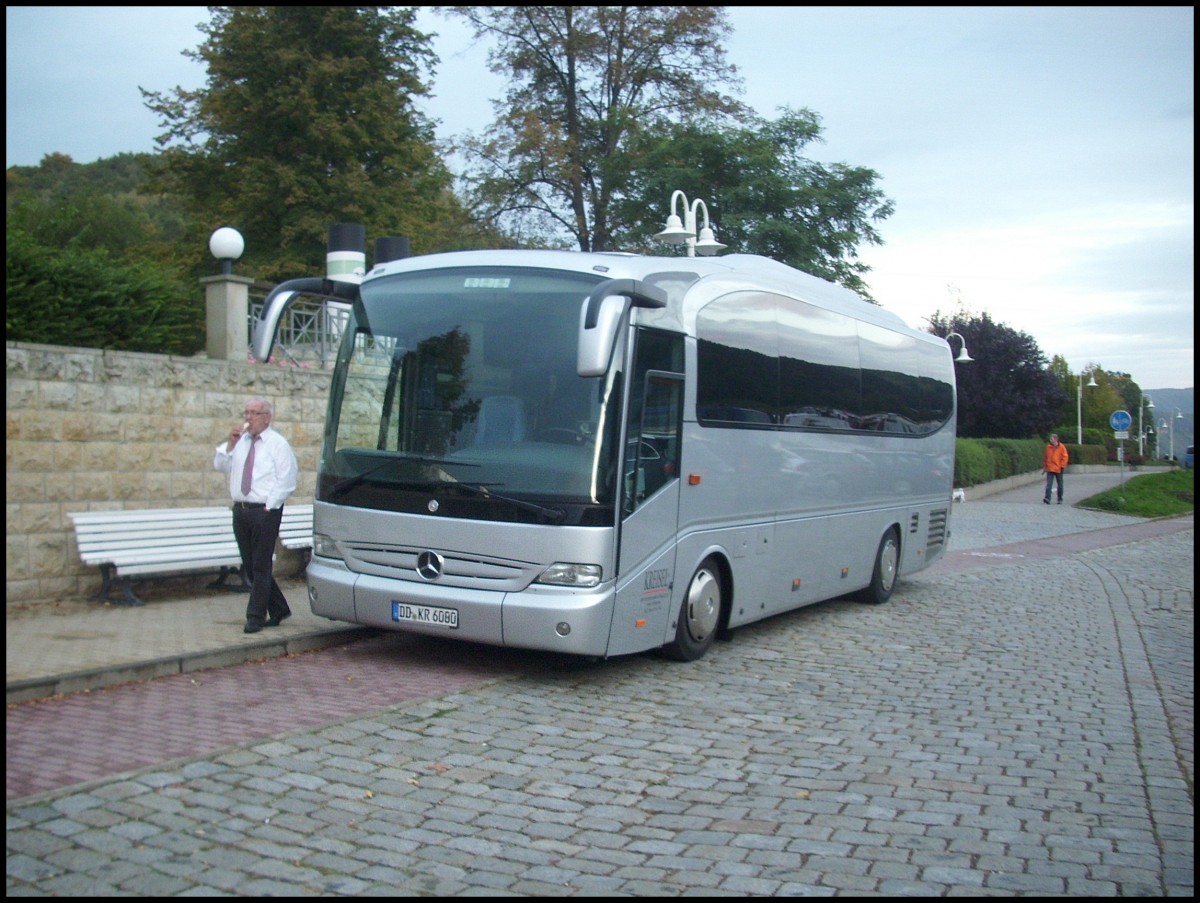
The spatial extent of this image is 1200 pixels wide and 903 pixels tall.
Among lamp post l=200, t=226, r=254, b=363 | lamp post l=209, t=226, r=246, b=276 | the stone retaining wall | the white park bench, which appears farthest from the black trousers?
lamp post l=209, t=226, r=246, b=276

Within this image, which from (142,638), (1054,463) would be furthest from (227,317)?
(1054,463)

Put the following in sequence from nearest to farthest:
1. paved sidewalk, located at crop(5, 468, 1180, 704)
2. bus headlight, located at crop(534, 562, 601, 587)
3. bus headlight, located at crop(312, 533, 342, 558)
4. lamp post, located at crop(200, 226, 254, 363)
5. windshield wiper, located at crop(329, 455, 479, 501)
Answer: paved sidewalk, located at crop(5, 468, 1180, 704) → bus headlight, located at crop(534, 562, 601, 587) → windshield wiper, located at crop(329, 455, 479, 501) → bus headlight, located at crop(312, 533, 342, 558) → lamp post, located at crop(200, 226, 254, 363)

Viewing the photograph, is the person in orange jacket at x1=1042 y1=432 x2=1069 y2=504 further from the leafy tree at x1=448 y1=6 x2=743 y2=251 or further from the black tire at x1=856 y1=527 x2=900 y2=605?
the black tire at x1=856 y1=527 x2=900 y2=605

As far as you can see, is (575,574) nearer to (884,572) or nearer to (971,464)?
(884,572)

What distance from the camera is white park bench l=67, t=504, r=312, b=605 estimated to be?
10.6 m

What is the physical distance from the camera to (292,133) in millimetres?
34375

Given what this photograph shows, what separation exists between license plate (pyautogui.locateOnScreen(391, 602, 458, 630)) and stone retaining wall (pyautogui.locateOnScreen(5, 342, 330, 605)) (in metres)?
3.67

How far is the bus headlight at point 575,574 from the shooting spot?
27.4 feet

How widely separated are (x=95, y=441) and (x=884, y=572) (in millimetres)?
9195

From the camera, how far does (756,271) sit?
11258mm

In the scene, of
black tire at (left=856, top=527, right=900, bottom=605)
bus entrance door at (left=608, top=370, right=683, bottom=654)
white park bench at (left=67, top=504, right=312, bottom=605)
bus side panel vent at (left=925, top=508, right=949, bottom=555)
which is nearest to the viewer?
bus entrance door at (left=608, top=370, right=683, bottom=654)

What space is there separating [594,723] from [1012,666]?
4.62 m

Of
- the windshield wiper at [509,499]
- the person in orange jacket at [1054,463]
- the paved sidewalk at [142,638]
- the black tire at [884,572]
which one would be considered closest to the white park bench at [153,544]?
the paved sidewalk at [142,638]

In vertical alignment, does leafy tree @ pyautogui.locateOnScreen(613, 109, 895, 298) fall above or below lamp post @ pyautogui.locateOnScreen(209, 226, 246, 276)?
above
